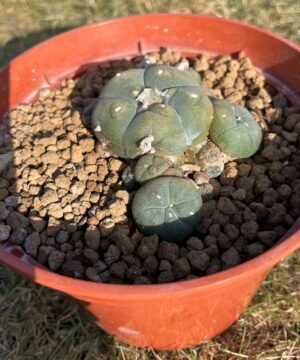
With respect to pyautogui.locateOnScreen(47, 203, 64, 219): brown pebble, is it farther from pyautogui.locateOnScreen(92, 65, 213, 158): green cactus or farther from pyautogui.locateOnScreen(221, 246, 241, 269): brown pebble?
pyautogui.locateOnScreen(221, 246, 241, 269): brown pebble

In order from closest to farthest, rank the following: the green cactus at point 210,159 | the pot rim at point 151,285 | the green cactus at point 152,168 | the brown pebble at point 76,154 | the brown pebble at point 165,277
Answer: the pot rim at point 151,285 < the brown pebble at point 165,277 < the green cactus at point 152,168 < the green cactus at point 210,159 < the brown pebble at point 76,154

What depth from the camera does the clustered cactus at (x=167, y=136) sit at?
1688 millimetres

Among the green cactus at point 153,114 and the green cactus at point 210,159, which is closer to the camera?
the green cactus at point 153,114

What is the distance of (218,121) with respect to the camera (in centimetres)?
183

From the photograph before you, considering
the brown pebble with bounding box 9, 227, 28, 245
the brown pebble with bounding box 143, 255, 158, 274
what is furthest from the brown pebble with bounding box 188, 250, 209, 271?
the brown pebble with bounding box 9, 227, 28, 245

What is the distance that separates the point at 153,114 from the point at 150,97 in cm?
8

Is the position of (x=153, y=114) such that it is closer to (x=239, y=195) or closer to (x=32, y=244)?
(x=239, y=195)

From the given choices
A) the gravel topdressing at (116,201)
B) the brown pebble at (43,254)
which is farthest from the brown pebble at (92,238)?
the brown pebble at (43,254)

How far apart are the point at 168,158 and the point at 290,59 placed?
0.69m

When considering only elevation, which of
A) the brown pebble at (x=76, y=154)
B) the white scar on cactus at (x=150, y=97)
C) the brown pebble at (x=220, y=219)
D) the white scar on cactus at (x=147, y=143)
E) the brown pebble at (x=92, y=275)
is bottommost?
the brown pebble at (x=92, y=275)

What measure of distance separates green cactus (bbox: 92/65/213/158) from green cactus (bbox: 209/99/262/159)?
7 centimetres

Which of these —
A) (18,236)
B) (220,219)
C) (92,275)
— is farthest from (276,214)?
(18,236)

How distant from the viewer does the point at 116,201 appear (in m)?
1.78

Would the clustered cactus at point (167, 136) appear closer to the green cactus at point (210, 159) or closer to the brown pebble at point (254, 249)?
the green cactus at point (210, 159)
